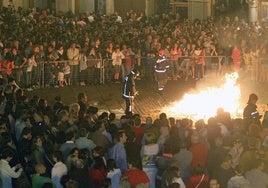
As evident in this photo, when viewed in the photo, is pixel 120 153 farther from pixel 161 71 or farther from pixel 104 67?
pixel 104 67

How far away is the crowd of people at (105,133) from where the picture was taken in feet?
42.3

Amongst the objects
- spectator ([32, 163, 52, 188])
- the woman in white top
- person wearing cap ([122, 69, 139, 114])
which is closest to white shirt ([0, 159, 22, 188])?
spectator ([32, 163, 52, 188])

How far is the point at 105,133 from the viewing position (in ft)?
50.4

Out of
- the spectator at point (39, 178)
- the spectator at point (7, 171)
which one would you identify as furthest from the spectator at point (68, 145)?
the spectator at point (39, 178)

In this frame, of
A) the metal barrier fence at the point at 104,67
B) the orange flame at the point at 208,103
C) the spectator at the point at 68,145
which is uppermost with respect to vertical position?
the metal barrier fence at the point at 104,67

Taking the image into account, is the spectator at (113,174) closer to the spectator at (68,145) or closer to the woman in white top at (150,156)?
the woman in white top at (150,156)

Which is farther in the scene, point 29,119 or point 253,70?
point 253,70

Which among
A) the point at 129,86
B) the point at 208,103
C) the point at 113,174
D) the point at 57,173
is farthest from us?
the point at 208,103

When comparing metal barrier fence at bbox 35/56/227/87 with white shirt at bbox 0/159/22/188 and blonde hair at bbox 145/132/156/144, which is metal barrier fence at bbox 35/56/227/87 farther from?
white shirt at bbox 0/159/22/188

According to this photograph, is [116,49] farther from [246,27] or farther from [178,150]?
[178,150]

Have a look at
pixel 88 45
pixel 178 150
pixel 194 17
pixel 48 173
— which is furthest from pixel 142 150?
pixel 194 17

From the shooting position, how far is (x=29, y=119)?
629 inches

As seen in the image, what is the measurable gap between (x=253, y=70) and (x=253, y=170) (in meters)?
15.3

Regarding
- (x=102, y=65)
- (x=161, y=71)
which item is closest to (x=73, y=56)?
(x=102, y=65)
